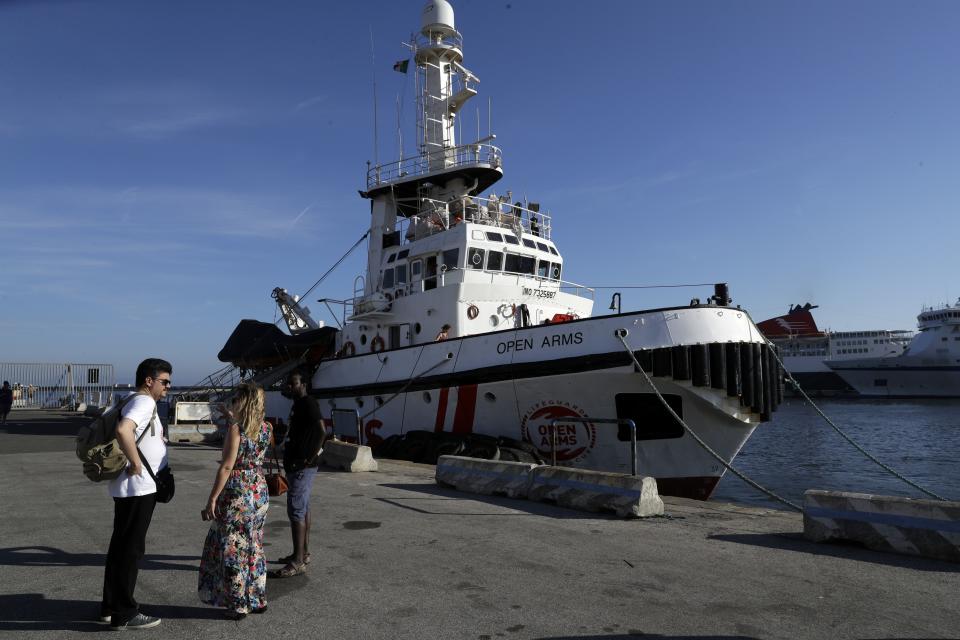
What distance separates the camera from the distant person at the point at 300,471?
4.85 metres

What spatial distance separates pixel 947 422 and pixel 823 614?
41.4 m

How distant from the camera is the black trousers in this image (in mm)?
3799

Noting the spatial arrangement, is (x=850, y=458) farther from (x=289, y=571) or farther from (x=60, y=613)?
(x=60, y=613)

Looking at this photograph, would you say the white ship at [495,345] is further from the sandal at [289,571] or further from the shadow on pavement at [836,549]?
the sandal at [289,571]

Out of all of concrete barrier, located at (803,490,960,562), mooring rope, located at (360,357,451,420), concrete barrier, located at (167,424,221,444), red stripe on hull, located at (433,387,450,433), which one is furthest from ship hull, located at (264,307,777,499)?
concrete barrier, located at (167,424,221,444)

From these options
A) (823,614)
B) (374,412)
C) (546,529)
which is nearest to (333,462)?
(374,412)

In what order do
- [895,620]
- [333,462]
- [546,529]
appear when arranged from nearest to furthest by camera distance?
[895,620] < [546,529] < [333,462]

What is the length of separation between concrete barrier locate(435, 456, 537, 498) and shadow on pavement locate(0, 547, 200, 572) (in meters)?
3.96

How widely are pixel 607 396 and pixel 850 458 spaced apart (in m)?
17.1

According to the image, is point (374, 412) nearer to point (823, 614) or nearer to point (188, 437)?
point (188, 437)

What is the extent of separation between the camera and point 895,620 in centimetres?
390

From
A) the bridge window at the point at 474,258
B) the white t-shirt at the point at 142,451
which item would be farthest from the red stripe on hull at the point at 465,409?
the white t-shirt at the point at 142,451

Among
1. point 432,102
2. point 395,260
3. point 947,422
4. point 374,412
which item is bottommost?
point 947,422

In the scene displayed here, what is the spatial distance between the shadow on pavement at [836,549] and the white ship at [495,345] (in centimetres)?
264
